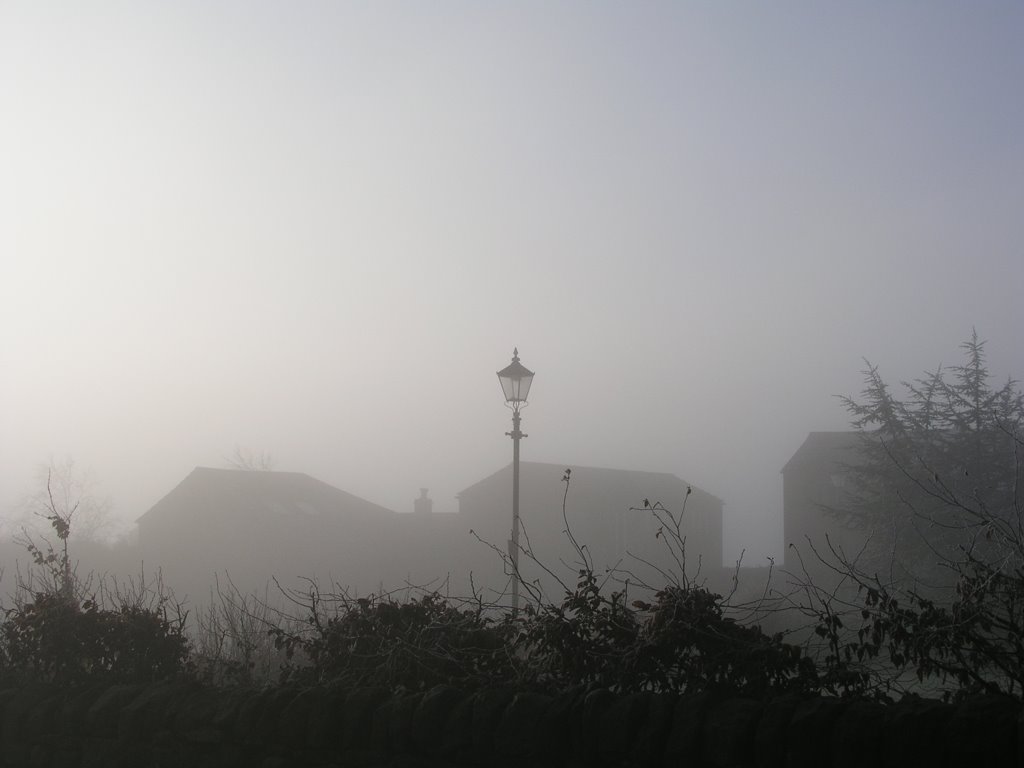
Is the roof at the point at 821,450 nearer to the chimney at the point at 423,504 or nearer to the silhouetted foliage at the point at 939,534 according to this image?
the silhouetted foliage at the point at 939,534

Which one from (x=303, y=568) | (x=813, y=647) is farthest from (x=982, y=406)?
(x=303, y=568)

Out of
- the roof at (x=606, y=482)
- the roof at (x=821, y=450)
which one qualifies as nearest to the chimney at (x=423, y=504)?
the roof at (x=606, y=482)

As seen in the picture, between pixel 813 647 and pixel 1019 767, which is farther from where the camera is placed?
pixel 813 647

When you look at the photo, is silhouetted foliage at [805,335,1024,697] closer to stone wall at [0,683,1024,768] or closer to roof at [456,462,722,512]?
stone wall at [0,683,1024,768]

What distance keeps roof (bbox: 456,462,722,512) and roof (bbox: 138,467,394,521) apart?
316 inches

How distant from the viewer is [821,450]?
50.6m

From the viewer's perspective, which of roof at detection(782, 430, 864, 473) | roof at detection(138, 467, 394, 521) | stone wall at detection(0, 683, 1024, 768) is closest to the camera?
stone wall at detection(0, 683, 1024, 768)

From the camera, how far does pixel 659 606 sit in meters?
5.52

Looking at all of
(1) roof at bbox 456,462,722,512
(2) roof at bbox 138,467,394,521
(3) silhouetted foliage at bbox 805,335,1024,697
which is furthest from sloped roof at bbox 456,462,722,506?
(3) silhouetted foliage at bbox 805,335,1024,697

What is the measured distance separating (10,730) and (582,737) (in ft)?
14.9

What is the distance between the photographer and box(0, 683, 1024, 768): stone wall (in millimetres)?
4121

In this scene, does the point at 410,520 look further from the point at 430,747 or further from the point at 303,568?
the point at 430,747

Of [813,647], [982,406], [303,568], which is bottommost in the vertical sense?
[303,568]

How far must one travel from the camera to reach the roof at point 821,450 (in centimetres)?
4867
